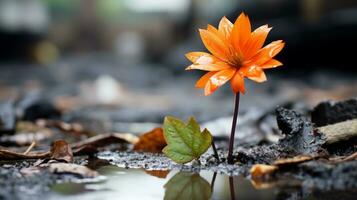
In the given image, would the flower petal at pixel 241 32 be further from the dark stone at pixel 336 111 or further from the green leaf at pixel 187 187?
the dark stone at pixel 336 111

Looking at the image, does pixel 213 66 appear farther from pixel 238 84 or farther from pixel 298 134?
pixel 298 134

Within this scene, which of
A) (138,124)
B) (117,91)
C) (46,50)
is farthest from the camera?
(46,50)

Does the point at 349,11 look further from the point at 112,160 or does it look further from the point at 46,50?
the point at 46,50

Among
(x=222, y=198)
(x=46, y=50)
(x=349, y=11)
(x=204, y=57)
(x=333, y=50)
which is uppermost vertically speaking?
(x=46, y=50)

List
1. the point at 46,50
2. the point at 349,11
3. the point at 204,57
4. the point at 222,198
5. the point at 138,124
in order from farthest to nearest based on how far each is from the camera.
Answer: the point at 46,50 → the point at 349,11 → the point at 138,124 → the point at 204,57 → the point at 222,198

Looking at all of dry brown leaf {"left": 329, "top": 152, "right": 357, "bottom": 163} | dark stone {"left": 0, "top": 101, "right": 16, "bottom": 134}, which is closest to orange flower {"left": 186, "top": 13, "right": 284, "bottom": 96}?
dry brown leaf {"left": 329, "top": 152, "right": 357, "bottom": 163}

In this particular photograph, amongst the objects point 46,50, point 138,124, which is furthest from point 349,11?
point 46,50

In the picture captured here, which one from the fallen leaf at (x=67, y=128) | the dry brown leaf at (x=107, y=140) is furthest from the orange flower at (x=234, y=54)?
the fallen leaf at (x=67, y=128)

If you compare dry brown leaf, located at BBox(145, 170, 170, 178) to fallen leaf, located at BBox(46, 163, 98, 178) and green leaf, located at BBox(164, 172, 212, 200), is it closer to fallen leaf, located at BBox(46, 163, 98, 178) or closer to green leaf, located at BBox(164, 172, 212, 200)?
green leaf, located at BBox(164, 172, 212, 200)
